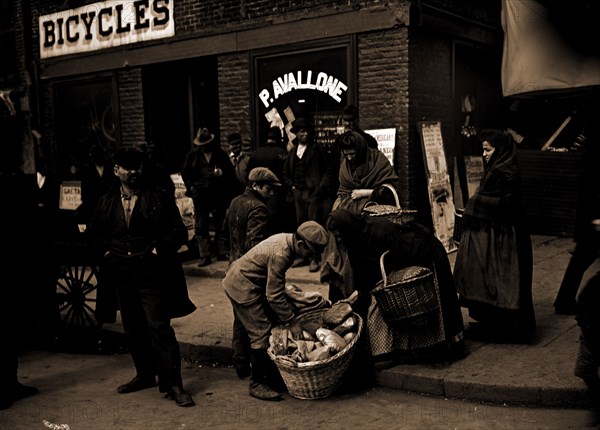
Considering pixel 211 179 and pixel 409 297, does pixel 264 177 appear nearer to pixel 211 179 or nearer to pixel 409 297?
pixel 409 297

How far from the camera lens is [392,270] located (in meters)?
6.03

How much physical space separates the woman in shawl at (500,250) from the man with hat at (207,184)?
4.94 m

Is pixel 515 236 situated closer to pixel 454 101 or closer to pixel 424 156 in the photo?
pixel 424 156

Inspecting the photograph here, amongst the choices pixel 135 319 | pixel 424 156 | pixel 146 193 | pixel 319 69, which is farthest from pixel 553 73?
pixel 319 69

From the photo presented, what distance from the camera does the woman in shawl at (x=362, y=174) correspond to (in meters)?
8.48

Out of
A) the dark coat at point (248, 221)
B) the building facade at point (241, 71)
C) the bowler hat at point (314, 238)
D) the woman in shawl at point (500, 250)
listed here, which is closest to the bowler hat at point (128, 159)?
the dark coat at point (248, 221)

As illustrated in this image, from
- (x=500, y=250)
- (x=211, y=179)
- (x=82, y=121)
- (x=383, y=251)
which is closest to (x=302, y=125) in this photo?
(x=211, y=179)

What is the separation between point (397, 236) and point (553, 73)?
1.77 m

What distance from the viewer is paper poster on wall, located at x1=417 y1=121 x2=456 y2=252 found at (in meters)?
10.4

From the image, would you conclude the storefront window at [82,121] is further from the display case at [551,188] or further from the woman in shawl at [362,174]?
the display case at [551,188]

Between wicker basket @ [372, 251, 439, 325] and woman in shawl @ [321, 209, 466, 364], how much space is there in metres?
0.23

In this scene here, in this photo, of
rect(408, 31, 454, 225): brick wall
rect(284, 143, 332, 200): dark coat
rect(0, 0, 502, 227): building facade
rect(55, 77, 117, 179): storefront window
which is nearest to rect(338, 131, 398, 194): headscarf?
rect(284, 143, 332, 200): dark coat

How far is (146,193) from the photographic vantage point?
598cm

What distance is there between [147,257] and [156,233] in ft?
0.70
